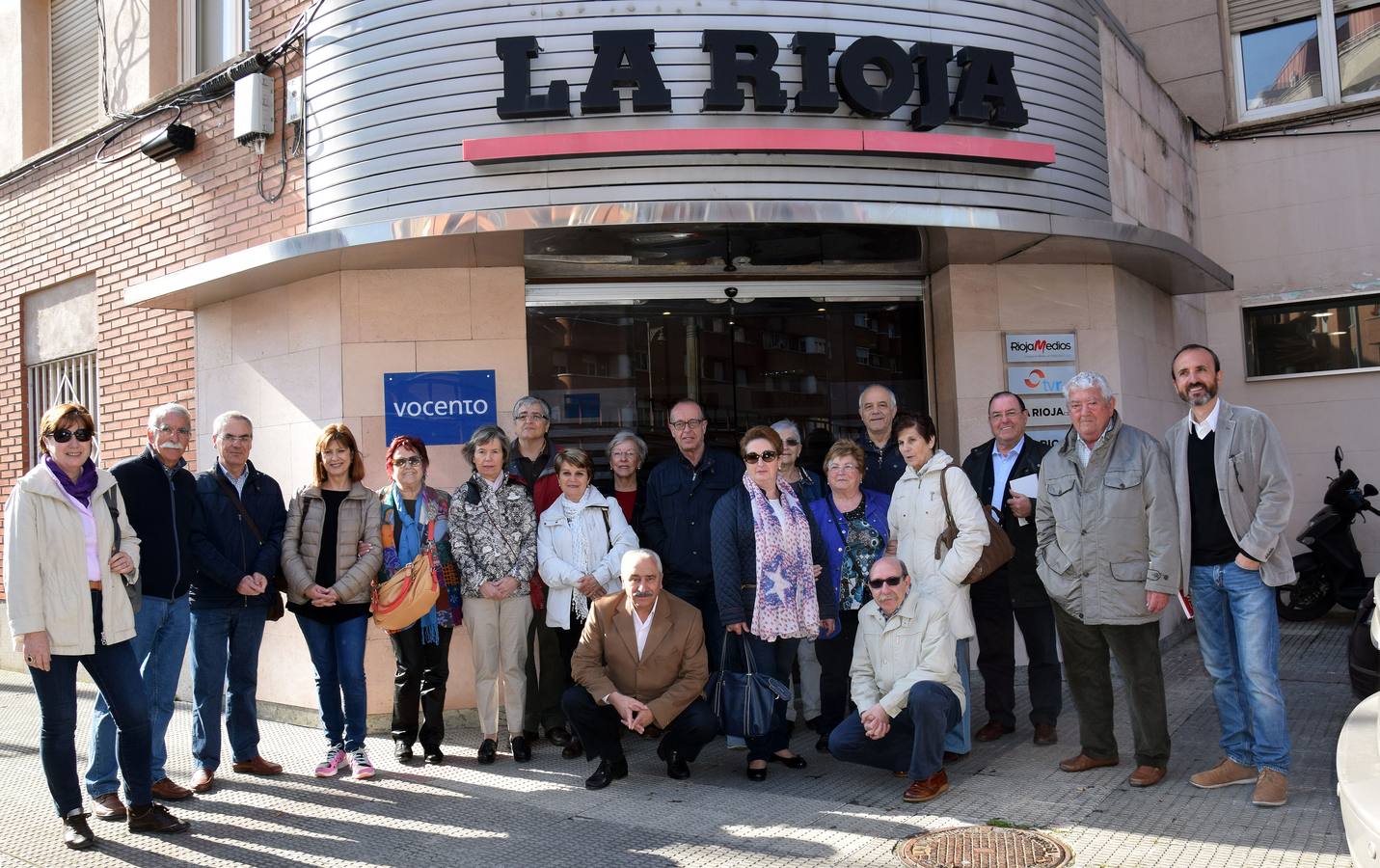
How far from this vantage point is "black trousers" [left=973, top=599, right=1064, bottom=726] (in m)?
6.00

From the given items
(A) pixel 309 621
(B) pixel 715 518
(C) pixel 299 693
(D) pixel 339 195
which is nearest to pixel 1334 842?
(B) pixel 715 518

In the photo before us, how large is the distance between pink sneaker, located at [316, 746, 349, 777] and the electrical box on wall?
4487 mm

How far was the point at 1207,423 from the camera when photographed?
5.04m

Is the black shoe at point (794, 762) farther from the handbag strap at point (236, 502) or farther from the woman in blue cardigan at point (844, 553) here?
the handbag strap at point (236, 502)

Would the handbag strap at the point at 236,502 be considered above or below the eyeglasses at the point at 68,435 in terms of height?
below

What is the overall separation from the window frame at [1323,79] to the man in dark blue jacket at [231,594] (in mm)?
9851

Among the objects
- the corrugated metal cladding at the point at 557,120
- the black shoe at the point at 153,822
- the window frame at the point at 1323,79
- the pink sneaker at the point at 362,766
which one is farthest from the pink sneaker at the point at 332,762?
the window frame at the point at 1323,79

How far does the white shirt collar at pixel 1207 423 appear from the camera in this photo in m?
5.02

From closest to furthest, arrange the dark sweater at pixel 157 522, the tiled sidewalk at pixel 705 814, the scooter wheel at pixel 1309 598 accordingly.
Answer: the tiled sidewalk at pixel 705 814, the dark sweater at pixel 157 522, the scooter wheel at pixel 1309 598

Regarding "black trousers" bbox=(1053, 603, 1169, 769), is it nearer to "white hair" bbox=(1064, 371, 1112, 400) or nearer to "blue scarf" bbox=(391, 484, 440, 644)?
"white hair" bbox=(1064, 371, 1112, 400)

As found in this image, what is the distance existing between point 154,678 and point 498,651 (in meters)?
1.79

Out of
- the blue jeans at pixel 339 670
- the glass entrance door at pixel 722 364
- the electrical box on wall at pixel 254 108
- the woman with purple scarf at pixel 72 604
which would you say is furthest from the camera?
the glass entrance door at pixel 722 364

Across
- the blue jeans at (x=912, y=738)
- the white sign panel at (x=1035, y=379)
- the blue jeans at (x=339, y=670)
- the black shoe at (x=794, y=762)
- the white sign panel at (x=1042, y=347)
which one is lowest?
the black shoe at (x=794, y=762)

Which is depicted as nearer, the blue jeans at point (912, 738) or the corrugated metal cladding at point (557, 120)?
the blue jeans at point (912, 738)
